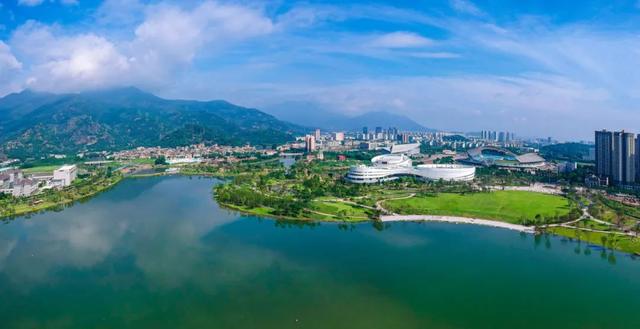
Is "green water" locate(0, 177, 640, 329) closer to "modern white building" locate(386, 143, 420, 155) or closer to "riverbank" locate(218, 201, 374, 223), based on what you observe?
"riverbank" locate(218, 201, 374, 223)

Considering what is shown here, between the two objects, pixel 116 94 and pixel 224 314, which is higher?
pixel 116 94

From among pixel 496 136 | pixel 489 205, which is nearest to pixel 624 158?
pixel 489 205

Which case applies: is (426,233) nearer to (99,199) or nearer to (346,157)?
(99,199)

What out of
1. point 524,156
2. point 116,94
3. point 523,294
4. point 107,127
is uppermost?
point 116,94

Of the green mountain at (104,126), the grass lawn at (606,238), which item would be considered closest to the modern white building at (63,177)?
the green mountain at (104,126)

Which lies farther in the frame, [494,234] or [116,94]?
[116,94]

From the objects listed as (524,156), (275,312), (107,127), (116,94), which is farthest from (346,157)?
(116,94)

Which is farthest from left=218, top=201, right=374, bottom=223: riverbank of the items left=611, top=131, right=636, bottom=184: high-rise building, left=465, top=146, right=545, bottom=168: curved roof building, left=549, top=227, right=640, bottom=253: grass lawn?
left=465, top=146, right=545, bottom=168: curved roof building
